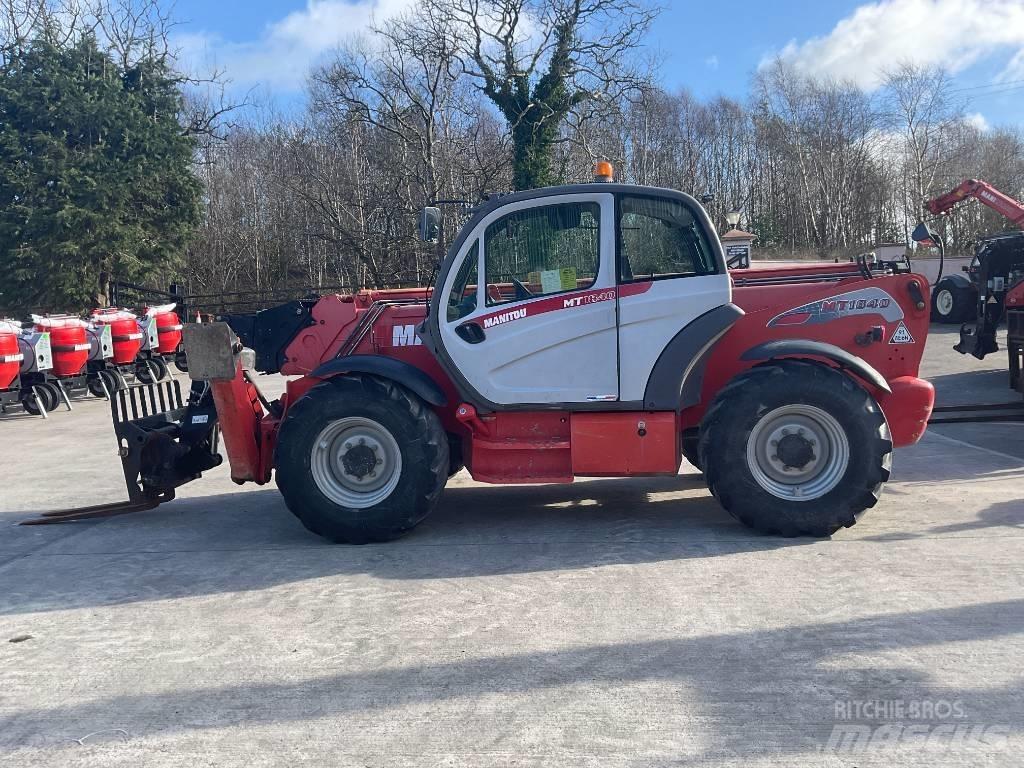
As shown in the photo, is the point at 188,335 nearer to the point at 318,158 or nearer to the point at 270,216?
the point at 318,158

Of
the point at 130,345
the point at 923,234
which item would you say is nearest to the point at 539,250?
the point at 923,234

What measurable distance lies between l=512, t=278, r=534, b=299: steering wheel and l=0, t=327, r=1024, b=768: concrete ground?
5.70 feet

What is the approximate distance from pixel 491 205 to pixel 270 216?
38.1 metres

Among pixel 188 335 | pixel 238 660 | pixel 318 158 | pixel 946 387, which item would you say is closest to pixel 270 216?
Answer: pixel 318 158

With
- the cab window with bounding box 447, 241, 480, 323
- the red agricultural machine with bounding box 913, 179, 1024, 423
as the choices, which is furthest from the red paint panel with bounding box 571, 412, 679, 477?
the red agricultural machine with bounding box 913, 179, 1024, 423

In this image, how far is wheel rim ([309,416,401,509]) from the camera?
6453 millimetres

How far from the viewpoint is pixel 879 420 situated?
6105 mm

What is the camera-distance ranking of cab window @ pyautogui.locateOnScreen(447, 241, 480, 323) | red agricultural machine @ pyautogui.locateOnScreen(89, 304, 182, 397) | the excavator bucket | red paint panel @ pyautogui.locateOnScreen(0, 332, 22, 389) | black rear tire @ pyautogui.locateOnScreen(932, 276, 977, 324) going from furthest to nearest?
black rear tire @ pyautogui.locateOnScreen(932, 276, 977, 324) < red agricultural machine @ pyautogui.locateOnScreen(89, 304, 182, 397) < red paint panel @ pyautogui.locateOnScreen(0, 332, 22, 389) < the excavator bucket < cab window @ pyautogui.locateOnScreen(447, 241, 480, 323)

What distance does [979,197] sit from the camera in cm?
1788

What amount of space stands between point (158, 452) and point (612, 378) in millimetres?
3810

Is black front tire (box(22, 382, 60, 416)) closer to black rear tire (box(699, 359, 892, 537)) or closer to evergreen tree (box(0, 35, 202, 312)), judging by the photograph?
evergreen tree (box(0, 35, 202, 312))

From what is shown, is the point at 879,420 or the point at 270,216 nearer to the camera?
the point at 879,420

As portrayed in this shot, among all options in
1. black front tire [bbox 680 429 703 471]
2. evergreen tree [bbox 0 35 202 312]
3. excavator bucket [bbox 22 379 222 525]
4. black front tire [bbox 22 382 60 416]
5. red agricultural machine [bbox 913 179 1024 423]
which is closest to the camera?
black front tire [bbox 680 429 703 471]

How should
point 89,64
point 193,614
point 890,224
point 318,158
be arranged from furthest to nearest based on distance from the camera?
1. point 890,224
2. point 318,158
3. point 89,64
4. point 193,614
